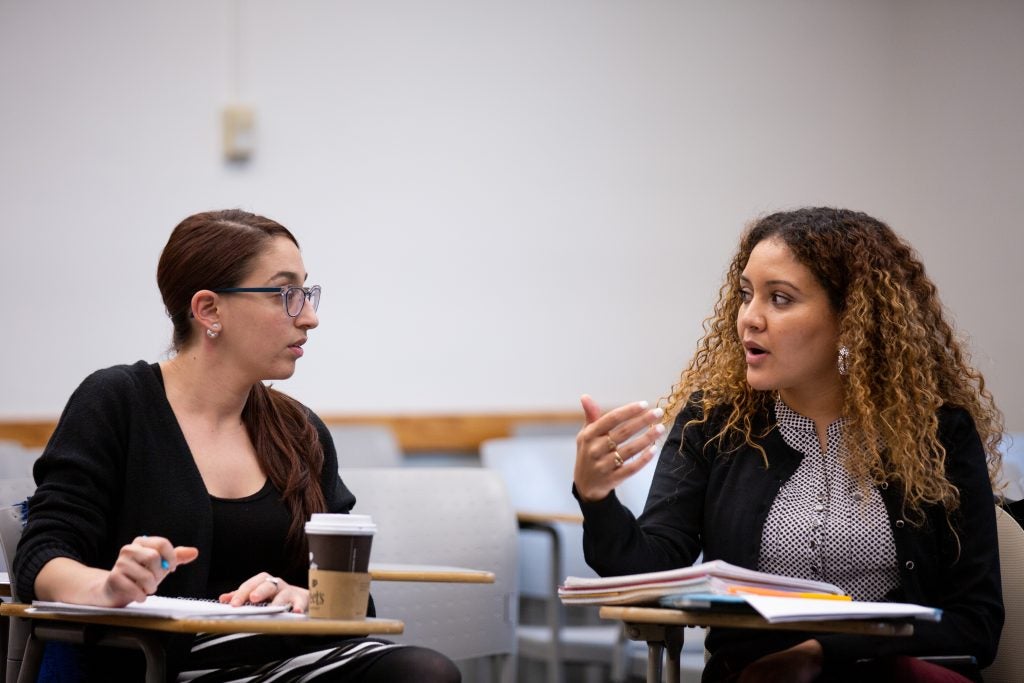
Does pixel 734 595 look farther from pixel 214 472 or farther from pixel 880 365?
pixel 214 472

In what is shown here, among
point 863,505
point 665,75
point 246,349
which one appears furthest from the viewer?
point 665,75

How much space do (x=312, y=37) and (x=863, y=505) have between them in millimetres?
3630

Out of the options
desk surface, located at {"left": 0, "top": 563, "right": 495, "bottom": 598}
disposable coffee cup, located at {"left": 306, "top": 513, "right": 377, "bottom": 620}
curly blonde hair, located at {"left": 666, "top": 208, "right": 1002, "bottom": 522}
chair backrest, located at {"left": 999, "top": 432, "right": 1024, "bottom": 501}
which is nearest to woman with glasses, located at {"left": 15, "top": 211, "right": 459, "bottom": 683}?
desk surface, located at {"left": 0, "top": 563, "right": 495, "bottom": 598}

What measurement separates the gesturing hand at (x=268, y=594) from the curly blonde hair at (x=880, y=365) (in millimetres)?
770

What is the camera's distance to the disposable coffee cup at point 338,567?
1587mm

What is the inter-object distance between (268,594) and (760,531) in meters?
0.80

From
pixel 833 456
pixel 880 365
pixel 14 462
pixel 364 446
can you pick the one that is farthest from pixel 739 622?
pixel 364 446

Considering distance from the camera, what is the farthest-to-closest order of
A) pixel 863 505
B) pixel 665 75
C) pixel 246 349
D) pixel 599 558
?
pixel 665 75, pixel 246 349, pixel 863 505, pixel 599 558

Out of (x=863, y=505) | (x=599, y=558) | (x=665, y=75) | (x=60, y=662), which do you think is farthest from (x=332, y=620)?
(x=665, y=75)

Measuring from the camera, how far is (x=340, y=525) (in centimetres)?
161

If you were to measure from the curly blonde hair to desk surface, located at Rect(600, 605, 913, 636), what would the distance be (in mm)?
506

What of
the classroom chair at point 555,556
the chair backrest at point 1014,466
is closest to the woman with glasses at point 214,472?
the classroom chair at point 555,556

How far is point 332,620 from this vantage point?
5.12ft

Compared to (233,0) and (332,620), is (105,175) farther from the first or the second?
(332,620)
